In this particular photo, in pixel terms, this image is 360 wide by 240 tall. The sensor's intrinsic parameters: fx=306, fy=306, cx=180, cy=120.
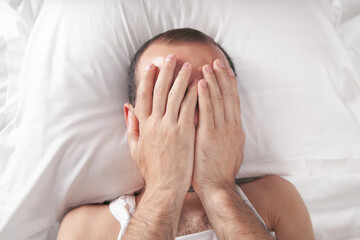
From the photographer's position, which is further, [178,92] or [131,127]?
[131,127]

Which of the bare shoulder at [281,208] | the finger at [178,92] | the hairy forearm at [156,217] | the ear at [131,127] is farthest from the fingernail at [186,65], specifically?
the bare shoulder at [281,208]

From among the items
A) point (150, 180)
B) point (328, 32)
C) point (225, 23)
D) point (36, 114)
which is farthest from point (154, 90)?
point (328, 32)

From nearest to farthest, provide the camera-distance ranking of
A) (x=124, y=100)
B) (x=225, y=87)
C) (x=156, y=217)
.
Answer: (x=156, y=217) → (x=225, y=87) → (x=124, y=100)

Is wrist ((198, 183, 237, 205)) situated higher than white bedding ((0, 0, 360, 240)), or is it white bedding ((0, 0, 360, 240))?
white bedding ((0, 0, 360, 240))

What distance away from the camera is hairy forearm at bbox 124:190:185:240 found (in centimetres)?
75

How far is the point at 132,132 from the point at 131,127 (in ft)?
0.05

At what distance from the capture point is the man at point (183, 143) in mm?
808

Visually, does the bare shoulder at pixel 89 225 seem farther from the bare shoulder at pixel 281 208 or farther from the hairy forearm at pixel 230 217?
the bare shoulder at pixel 281 208

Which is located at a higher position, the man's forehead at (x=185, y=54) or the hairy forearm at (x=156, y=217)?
the man's forehead at (x=185, y=54)

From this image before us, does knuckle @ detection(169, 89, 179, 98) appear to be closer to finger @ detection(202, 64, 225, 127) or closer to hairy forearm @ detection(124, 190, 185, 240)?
finger @ detection(202, 64, 225, 127)

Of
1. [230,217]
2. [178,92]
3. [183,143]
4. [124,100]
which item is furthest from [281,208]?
[124,100]

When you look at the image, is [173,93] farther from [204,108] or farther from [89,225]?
[89,225]

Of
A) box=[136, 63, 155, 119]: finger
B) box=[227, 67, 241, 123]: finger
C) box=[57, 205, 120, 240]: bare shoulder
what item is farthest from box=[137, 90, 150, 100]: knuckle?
box=[57, 205, 120, 240]: bare shoulder

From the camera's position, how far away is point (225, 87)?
0.88 metres
